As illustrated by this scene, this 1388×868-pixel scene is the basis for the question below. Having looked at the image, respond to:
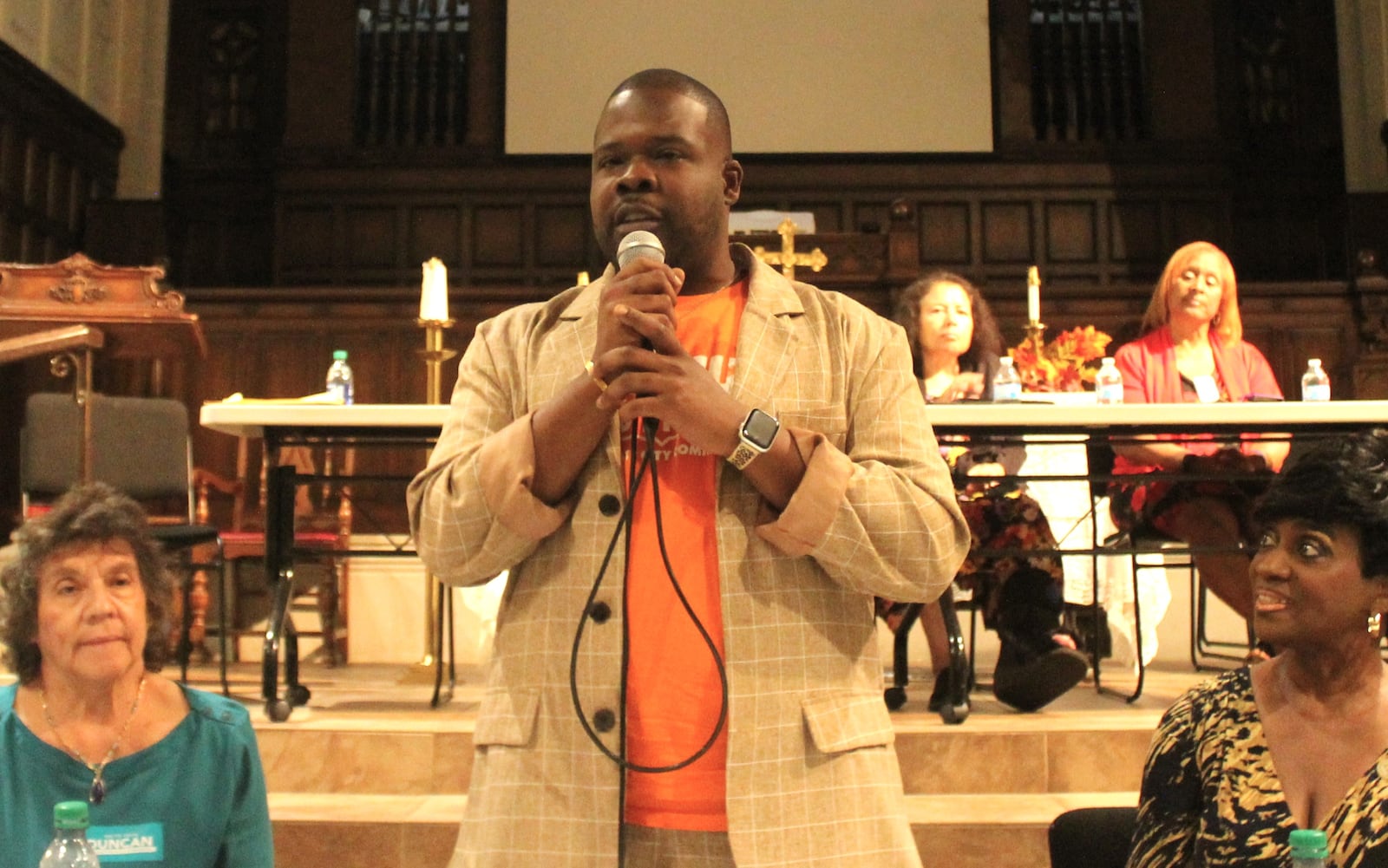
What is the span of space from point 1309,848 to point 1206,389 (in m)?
3.20

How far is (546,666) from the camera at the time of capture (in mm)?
1349

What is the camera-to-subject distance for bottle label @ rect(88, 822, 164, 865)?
1735 mm

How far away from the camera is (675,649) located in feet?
4.35

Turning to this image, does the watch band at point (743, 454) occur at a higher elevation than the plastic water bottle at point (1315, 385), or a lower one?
lower

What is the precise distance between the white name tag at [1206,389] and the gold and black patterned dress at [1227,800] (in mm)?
2672

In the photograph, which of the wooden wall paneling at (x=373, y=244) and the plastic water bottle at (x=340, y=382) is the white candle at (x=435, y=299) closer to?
the plastic water bottle at (x=340, y=382)

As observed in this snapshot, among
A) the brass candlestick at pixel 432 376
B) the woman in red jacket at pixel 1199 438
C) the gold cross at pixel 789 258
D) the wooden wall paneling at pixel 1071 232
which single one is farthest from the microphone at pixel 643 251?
the wooden wall paneling at pixel 1071 232

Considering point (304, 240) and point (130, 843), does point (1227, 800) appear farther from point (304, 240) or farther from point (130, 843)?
point (304, 240)

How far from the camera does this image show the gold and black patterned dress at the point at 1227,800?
148 cm

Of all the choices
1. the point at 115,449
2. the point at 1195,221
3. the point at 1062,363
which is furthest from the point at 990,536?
the point at 1195,221

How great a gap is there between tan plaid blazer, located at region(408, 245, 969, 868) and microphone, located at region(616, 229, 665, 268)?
0.16m

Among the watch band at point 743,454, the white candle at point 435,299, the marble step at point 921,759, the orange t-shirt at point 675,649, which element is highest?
the white candle at point 435,299

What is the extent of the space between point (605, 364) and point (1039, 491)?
363cm

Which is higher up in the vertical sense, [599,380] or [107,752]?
[599,380]
